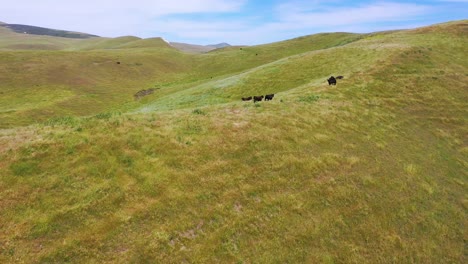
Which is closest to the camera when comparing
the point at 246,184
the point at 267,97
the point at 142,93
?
the point at 246,184

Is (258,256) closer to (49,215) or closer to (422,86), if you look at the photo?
(49,215)

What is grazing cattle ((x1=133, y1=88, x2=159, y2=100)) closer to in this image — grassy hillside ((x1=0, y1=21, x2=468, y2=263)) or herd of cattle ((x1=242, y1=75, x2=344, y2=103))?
herd of cattle ((x1=242, y1=75, x2=344, y2=103))

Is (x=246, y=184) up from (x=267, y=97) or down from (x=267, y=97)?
down

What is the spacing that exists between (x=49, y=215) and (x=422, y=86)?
4010 cm

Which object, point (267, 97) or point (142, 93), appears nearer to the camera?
point (267, 97)

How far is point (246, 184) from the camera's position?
1748 centimetres

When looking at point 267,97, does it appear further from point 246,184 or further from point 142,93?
point 142,93

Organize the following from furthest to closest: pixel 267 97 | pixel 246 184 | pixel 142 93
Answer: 1. pixel 142 93
2. pixel 267 97
3. pixel 246 184

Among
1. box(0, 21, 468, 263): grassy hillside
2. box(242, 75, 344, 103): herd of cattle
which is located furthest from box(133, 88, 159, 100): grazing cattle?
box(0, 21, 468, 263): grassy hillside

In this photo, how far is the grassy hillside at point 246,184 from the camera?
13.6m

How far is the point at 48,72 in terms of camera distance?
7025cm

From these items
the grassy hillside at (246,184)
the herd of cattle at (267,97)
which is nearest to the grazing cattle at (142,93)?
the herd of cattle at (267,97)

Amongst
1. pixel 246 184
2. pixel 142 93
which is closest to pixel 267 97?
pixel 246 184

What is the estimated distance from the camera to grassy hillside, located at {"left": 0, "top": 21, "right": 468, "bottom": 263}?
44.8ft
